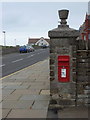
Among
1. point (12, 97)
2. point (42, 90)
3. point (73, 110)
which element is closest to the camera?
point (73, 110)

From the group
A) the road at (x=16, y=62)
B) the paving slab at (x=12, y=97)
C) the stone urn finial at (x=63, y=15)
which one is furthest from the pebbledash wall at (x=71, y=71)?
the road at (x=16, y=62)

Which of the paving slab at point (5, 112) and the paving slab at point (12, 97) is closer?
the paving slab at point (5, 112)

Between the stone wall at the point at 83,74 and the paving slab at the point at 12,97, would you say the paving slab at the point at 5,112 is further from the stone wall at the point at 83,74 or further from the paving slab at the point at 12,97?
the stone wall at the point at 83,74

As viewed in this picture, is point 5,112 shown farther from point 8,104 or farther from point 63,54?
point 63,54

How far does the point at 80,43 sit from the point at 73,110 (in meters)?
1.86

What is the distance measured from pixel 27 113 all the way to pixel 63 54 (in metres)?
1.88

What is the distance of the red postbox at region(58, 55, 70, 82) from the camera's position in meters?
5.38

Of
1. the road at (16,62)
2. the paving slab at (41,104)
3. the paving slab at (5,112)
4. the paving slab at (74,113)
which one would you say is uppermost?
the road at (16,62)

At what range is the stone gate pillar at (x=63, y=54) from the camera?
5375 mm

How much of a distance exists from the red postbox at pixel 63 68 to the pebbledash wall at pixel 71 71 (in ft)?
0.29

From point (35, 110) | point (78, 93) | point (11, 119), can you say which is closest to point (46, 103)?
point (35, 110)

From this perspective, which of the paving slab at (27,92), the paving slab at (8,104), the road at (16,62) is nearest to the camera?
the paving slab at (8,104)

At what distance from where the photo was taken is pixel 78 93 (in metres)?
5.52

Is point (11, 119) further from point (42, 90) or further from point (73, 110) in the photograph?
point (42, 90)
